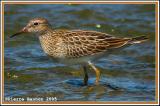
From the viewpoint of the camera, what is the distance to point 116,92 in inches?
461

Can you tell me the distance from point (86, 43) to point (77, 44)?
21 cm

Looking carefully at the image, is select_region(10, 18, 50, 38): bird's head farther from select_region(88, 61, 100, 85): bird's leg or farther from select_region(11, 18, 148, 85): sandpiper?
select_region(88, 61, 100, 85): bird's leg

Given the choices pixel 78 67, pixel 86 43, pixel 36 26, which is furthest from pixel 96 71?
pixel 36 26

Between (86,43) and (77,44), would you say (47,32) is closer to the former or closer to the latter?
(77,44)

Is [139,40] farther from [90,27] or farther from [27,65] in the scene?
[90,27]

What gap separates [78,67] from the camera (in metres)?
13.5

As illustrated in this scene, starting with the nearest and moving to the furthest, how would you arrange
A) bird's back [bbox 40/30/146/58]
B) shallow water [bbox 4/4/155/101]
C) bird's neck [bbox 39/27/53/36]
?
shallow water [bbox 4/4/155/101] → bird's back [bbox 40/30/146/58] → bird's neck [bbox 39/27/53/36]

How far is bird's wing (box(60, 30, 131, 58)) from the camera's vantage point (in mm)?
12023

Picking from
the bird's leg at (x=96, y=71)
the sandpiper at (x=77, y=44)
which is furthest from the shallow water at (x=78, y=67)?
the sandpiper at (x=77, y=44)

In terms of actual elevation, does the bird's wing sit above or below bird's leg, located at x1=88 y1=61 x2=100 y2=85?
above

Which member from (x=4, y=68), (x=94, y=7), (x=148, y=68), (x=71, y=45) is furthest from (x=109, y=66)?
(x=94, y=7)

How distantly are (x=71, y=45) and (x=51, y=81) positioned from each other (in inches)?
40.9

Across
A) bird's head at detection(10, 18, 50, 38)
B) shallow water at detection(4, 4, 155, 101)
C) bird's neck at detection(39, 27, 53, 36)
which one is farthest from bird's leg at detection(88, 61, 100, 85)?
bird's head at detection(10, 18, 50, 38)

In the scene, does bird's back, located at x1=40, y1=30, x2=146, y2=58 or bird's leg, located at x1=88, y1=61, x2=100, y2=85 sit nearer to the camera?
bird's back, located at x1=40, y1=30, x2=146, y2=58
